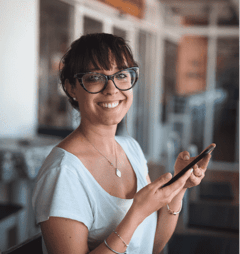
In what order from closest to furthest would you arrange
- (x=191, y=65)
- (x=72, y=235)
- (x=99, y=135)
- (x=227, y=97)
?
(x=72, y=235) → (x=99, y=135) → (x=227, y=97) → (x=191, y=65)

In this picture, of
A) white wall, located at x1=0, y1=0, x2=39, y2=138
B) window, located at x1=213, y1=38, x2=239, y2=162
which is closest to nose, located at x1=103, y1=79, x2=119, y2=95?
white wall, located at x1=0, y1=0, x2=39, y2=138

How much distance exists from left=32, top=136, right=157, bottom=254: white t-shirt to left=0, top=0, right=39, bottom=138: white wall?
2.32 metres

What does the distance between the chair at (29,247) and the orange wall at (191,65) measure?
18.4 feet

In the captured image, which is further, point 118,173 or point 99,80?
point 118,173

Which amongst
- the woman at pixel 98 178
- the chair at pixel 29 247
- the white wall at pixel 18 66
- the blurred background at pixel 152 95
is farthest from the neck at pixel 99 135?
the white wall at pixel 18 66

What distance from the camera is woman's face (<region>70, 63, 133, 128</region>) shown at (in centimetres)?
90

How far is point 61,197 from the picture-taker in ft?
2.54

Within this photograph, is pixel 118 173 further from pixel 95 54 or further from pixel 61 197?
pixel 95 54

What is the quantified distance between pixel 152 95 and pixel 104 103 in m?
5.14

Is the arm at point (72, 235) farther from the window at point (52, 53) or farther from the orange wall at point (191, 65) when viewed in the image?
the orange wall at point (191, 65)

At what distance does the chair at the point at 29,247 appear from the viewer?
90cm

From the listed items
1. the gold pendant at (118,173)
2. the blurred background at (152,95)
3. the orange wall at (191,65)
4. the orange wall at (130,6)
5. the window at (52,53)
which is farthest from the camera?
the orange wall at (191,65)

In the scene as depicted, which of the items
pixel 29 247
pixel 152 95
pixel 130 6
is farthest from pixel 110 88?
pixel 152 95

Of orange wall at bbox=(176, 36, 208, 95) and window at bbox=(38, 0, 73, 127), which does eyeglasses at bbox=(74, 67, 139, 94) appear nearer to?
window at bbox=(38, 0, 73, 127)
